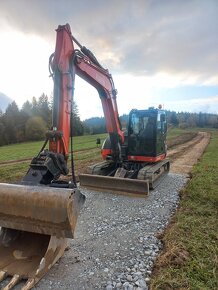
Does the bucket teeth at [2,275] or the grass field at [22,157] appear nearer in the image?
the bucket teeth at [2,275]

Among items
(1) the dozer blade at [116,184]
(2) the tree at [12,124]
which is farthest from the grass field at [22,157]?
(2) the tree at [12,124]

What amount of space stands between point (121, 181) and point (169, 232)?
9.17 ft

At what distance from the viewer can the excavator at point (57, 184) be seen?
13.1ft

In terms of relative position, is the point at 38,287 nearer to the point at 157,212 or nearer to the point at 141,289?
the point at 141,289

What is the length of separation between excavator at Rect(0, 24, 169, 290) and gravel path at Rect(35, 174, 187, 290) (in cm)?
29

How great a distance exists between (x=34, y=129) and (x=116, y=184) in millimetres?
39713

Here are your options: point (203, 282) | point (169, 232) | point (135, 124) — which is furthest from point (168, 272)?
point (135, 124)

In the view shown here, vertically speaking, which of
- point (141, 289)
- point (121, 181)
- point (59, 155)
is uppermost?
point (59, 155)

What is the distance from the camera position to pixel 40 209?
159 inches

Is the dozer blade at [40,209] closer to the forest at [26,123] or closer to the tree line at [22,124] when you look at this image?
the forest at [26,123]

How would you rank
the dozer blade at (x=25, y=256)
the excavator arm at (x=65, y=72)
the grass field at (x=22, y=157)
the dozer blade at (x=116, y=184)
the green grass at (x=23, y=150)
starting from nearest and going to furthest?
the dozer blade at (x=25, y=256)
the excavator arm at (x=65, y=72)
the dozer blade at (x=116, y=184)
the grass field at (x=22, y=157)
the green grass at (x=23, y=150)

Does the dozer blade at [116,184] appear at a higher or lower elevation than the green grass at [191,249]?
higher

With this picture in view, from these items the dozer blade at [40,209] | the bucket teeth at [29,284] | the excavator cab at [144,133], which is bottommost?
the bucket teeth at [29,284]

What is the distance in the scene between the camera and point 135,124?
31.1 feet
